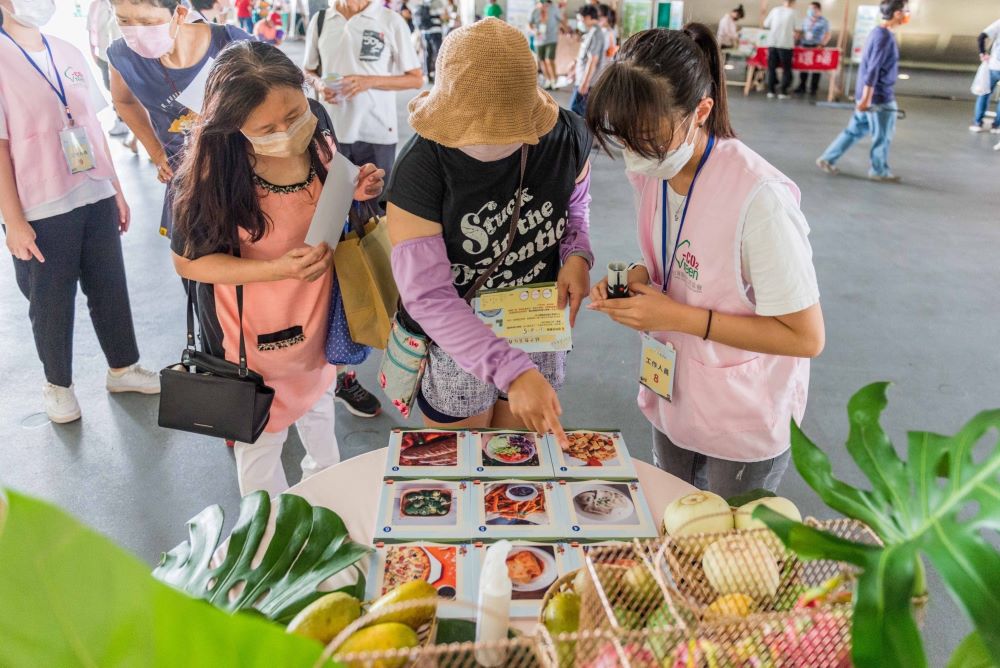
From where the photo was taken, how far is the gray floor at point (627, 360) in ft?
8.27

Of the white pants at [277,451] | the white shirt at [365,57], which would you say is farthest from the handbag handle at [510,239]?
the white shirt at [365,57]

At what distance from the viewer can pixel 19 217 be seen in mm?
2414

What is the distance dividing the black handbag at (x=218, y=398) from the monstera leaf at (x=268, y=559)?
0.44m

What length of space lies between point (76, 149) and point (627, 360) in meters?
2.35

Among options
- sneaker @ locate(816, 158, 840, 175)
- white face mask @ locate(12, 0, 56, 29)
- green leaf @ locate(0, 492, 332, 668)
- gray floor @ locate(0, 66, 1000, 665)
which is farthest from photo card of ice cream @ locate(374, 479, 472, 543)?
sneaker @ locate(816, 158, 840, 175)

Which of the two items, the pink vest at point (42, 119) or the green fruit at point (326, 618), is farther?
the pink vest at point (42, 119)

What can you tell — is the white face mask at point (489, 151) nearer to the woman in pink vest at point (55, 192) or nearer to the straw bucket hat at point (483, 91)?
the straw bucket hat at point (483, 91)

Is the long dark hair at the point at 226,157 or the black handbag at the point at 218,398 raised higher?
the long dark hair at the point at 226,157

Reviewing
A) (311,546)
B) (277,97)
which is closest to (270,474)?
(311,546)

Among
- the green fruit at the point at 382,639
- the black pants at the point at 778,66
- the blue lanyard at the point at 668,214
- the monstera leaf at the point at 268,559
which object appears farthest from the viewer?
the black pants at the point at 778,66

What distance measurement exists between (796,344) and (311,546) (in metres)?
0.89

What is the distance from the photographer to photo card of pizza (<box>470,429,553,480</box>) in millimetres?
1394

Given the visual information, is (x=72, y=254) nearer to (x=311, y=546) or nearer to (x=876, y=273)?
(x=311, y=546)

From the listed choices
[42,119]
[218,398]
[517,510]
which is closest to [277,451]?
[218,398]
